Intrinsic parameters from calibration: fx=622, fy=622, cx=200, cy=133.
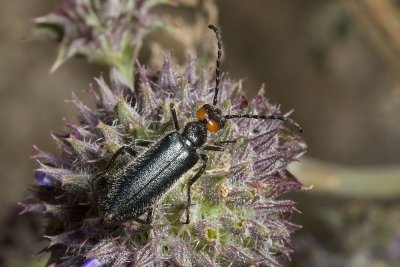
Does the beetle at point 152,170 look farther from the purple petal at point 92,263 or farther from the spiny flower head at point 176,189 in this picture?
the purple petal at point 92,263

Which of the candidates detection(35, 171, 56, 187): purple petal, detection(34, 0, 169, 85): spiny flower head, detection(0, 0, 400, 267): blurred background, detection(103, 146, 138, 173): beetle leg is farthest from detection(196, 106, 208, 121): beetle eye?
detection(0, 0, 400, 267): blurred background

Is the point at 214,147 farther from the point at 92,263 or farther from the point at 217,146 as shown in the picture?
the point at 92,263

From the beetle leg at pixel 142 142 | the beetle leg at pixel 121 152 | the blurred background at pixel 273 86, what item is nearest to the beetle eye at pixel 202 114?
the beetle leg at pixel 142 142

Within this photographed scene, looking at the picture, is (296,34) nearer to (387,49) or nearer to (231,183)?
(387,49)

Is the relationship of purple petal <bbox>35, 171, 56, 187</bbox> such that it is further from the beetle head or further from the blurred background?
the blurred background

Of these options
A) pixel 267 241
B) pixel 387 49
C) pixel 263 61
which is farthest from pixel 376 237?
pixel 263 61
